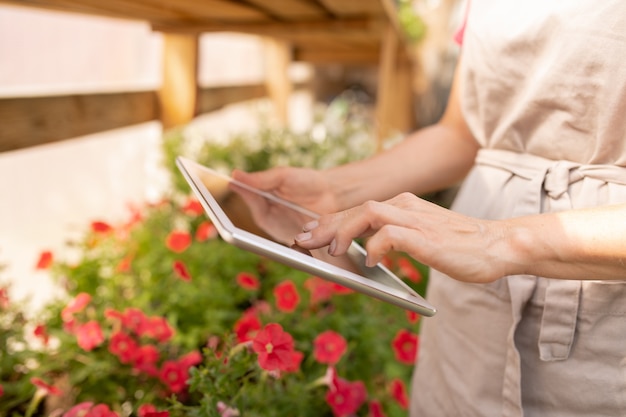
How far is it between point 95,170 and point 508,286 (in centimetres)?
228

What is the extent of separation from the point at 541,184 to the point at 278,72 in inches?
152

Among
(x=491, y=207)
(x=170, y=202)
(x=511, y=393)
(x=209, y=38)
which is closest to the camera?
(x=511, y=393)

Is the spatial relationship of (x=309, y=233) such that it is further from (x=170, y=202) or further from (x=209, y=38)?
(x=209, y=38)

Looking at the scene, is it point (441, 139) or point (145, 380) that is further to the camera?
point (145, 380)

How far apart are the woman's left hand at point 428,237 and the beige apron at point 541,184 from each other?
183mm

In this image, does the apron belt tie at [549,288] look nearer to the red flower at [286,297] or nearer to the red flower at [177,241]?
the red flower at [286,297]

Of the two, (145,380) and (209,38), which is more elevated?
(209,38)

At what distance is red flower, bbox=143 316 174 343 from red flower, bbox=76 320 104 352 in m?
0.11

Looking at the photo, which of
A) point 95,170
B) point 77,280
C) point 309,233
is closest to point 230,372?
point 309,233

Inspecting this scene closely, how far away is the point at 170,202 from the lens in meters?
2.53

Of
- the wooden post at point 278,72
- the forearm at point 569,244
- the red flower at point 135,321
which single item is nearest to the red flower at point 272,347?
the forearm at point 569,244

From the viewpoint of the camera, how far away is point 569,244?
0.65 metres

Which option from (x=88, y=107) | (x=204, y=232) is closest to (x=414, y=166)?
(x=88, y=107)

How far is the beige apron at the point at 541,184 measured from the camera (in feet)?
2.54
